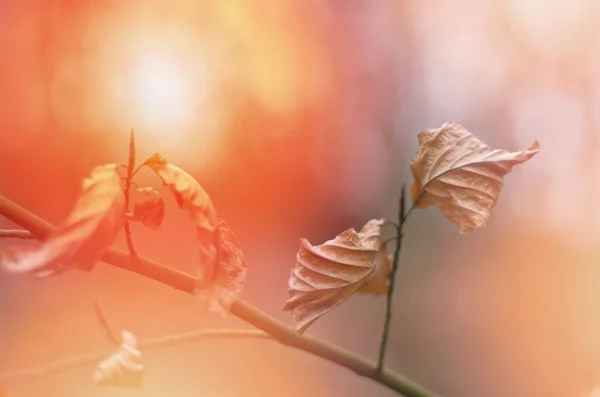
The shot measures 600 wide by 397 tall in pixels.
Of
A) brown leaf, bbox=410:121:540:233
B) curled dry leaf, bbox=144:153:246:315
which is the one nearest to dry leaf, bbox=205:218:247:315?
curled dry leaf, bbox=144:153:246:315

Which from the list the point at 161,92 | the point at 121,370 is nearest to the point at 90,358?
the point at 121,370

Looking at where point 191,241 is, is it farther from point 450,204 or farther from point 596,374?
point 596,374

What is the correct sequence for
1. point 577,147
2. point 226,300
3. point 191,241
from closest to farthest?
point 226,300, point 191,241, point 577,147

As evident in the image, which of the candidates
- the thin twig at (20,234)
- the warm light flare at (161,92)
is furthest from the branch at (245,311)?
the warm light flare at (161,92)

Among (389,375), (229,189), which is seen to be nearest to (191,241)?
(229,189)

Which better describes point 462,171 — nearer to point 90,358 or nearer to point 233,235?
point 233,235

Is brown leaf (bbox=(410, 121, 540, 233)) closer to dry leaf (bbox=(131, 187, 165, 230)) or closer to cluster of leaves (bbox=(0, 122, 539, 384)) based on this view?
cluster of leaves (bbox=(0, 122, 539, 384))
